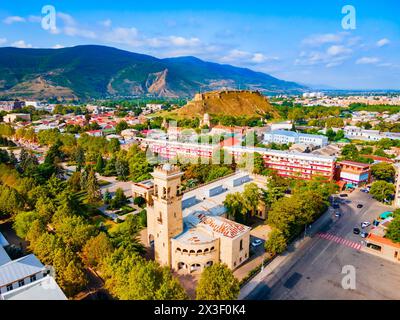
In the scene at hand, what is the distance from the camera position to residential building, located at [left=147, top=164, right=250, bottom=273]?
28.1m

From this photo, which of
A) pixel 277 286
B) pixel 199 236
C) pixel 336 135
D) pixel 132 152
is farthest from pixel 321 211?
pixel 336 135

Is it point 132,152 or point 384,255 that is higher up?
point 132,152

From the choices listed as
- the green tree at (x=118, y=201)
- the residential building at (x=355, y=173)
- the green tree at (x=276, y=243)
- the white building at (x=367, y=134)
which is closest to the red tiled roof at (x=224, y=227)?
the green tree at (x=276, y=243)

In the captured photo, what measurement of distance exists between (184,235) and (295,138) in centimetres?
6425

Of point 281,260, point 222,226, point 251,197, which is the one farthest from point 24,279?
point 251,197

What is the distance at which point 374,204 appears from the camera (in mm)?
47094

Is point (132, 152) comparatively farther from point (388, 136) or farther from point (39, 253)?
point (388, 136)

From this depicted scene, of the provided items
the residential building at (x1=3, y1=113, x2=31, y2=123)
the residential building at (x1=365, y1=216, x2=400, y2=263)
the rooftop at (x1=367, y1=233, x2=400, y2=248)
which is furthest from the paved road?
the residential building at (x1=3, y1=113, x2=31, y2=123)

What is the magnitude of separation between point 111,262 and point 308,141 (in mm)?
71393

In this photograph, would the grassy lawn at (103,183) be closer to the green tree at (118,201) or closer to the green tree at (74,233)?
the green tree at (118,201)

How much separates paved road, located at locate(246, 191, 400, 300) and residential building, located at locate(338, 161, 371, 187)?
19481 mm

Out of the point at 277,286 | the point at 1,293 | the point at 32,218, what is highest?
the point at 32,218

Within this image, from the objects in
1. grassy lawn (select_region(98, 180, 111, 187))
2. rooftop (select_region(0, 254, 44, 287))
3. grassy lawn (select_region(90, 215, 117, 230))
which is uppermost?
rooftop (select_region(0, 254, 44, 287))

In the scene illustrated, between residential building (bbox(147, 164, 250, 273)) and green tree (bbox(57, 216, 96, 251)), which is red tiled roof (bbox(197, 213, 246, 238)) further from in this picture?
green tree (bbox(57, 216, 96, 251))
